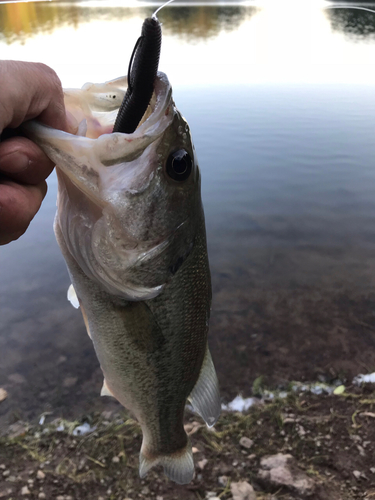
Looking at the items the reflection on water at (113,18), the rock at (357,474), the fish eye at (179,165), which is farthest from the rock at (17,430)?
the reflection on water at (113,18)

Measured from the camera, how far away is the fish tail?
2326 mm

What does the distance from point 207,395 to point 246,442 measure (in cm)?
158

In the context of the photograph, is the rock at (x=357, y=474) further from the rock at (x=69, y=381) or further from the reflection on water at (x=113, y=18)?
the reflection on water at (x=113, y=18)

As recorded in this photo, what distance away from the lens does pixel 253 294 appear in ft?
19.3

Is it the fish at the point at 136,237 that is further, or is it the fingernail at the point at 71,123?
the fingernail at the point at 71,123

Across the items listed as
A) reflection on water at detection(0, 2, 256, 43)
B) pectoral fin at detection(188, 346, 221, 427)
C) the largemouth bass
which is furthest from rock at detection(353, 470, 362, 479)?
reflection on water at detection(0, 2, 256, 43)

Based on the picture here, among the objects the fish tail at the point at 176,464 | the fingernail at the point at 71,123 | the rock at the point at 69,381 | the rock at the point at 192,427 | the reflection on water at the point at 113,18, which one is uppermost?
the reflection on water at the point at 113,18

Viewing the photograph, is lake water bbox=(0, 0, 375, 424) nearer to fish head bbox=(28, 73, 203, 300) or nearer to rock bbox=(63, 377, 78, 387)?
rock bbox=(63, 377, 78, 387)

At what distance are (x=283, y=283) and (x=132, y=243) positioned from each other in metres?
4.94

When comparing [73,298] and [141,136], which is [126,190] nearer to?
[141,136]

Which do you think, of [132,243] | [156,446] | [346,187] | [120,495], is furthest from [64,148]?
[346,187]

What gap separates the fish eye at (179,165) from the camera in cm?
152

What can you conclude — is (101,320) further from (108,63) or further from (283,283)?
(108,63)

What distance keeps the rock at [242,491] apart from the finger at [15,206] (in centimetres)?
263
